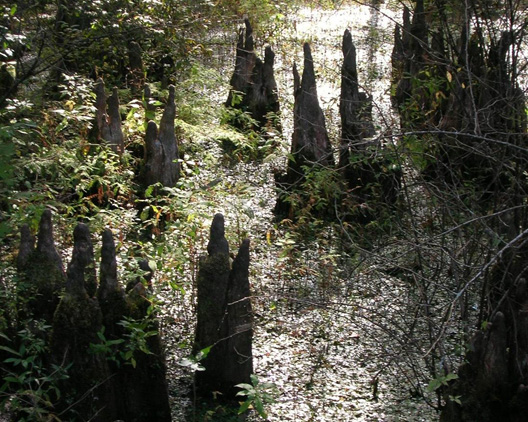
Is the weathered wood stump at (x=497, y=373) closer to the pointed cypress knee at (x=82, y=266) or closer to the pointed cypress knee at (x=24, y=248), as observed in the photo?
the pointed cypress knee at (x=82, y=266)

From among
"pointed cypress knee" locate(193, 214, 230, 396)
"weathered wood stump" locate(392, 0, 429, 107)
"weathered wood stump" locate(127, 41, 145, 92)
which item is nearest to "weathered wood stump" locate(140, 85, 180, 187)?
"weathered wood stump" locate(127, 41, 145, 92)

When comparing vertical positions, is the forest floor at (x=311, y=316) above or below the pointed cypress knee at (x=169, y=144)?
below

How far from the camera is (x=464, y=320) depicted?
3945 millimetres

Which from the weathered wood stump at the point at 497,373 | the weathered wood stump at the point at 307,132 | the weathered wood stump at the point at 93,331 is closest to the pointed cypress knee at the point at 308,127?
the weathered wood stump at the point at 307,132

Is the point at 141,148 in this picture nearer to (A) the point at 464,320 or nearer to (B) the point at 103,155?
(B) the point at 103,155

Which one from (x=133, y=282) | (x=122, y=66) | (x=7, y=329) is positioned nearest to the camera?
(x=7, y=329)

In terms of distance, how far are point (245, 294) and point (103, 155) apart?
2.34 m

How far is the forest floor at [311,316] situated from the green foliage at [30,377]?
2.46ft

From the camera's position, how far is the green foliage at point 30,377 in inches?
128

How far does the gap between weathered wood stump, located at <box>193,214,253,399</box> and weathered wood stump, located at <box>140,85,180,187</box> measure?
207 centimetres

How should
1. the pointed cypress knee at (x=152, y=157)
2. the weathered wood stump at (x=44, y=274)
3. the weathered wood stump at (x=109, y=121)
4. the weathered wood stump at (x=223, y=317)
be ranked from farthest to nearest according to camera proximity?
the weathered wood stump at (x=109, y=121) < the pointed cypress knee at (x=152, y=157) < the weathered wood stump at (x=223, y=317) < the weathered wood stump at (x=44, y=274)

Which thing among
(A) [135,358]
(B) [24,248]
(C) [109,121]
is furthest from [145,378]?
(C) [109,121]

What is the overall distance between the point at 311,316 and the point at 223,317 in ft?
3.11

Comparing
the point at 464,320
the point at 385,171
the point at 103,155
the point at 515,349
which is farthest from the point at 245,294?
the point at 103,155
